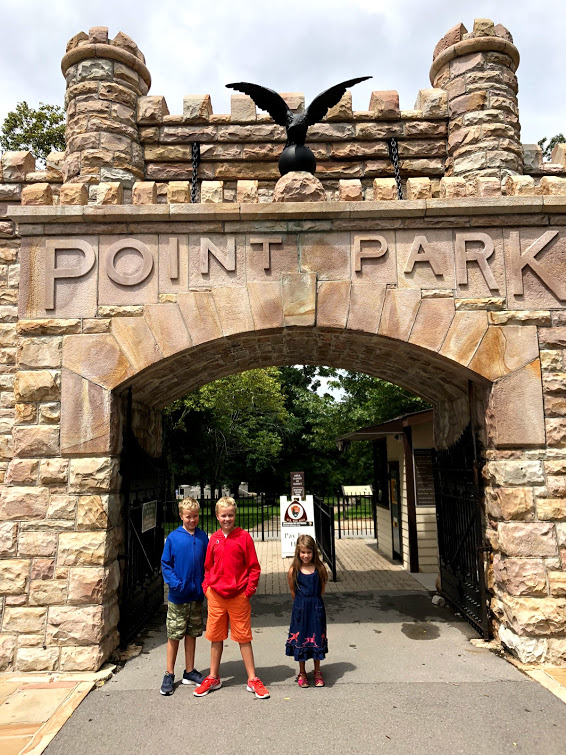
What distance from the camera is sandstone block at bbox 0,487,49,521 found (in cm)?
474

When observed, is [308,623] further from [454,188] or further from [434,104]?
[434,104]

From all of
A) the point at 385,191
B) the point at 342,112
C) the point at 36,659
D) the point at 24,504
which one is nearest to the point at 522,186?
the point at 385,191

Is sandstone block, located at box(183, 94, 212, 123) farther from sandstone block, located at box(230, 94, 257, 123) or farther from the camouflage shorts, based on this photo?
the camouflage shorts

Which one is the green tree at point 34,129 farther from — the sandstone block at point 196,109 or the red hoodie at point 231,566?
the red hoodie at point 231,566

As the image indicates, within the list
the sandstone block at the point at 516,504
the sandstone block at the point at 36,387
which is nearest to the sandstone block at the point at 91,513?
the sandstone block at the point at 36,387

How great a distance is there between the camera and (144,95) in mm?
7383

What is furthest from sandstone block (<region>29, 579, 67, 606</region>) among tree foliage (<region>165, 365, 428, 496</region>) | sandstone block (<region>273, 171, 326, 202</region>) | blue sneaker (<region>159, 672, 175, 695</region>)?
tree foliage (<region>165, 365, 428, 496</region>)

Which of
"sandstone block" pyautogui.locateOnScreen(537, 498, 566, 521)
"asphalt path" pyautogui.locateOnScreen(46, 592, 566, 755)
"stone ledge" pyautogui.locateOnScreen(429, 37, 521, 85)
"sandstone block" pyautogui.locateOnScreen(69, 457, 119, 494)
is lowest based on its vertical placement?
"asphalt path" pyautogui.locateOnScreen(46, 592, 566, 755)

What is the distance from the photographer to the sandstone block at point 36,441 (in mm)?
4836

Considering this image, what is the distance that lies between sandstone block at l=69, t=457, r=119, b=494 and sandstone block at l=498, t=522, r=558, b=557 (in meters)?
3.63

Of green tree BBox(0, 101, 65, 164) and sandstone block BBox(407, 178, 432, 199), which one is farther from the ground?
green tree BBox(0, 101, 65, 164)

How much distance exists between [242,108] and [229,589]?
5.95 m

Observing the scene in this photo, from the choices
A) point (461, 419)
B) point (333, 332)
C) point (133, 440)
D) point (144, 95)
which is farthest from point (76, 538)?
point (144, 95)

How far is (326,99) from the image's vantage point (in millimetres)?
5652
